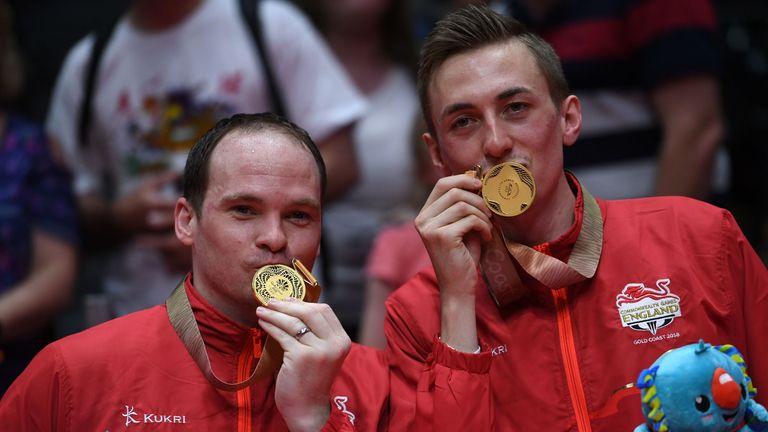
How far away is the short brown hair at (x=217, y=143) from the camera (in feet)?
13.1

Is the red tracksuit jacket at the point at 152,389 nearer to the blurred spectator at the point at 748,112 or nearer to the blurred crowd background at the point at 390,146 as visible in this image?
the blurred crowd background at the point at 390,146

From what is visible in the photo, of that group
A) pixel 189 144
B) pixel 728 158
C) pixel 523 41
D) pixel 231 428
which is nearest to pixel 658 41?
pixel 728 158

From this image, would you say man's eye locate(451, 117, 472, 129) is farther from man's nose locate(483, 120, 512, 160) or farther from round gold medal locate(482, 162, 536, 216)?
round gold medal locate(482, 162, 536, 216)

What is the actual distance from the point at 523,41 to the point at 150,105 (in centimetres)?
218

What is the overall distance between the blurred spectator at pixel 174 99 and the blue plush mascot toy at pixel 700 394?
8.81 feet

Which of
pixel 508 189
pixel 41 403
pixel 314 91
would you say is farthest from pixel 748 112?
pixel 41 403

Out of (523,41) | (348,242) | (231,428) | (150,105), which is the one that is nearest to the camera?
(231,428)

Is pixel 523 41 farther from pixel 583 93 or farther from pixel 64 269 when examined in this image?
pixel 64 269

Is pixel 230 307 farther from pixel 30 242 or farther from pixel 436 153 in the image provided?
pixel 30 242

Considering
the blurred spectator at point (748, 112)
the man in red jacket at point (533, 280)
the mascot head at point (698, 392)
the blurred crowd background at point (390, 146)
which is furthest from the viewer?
the blurred spectator at point (748, 112)

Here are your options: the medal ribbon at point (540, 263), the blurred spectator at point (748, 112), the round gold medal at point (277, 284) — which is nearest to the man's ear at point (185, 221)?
the round gold medal at point (277, 284)

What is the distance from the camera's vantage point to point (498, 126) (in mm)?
3830

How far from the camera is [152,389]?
3.72 metres

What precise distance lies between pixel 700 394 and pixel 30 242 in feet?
10.3
